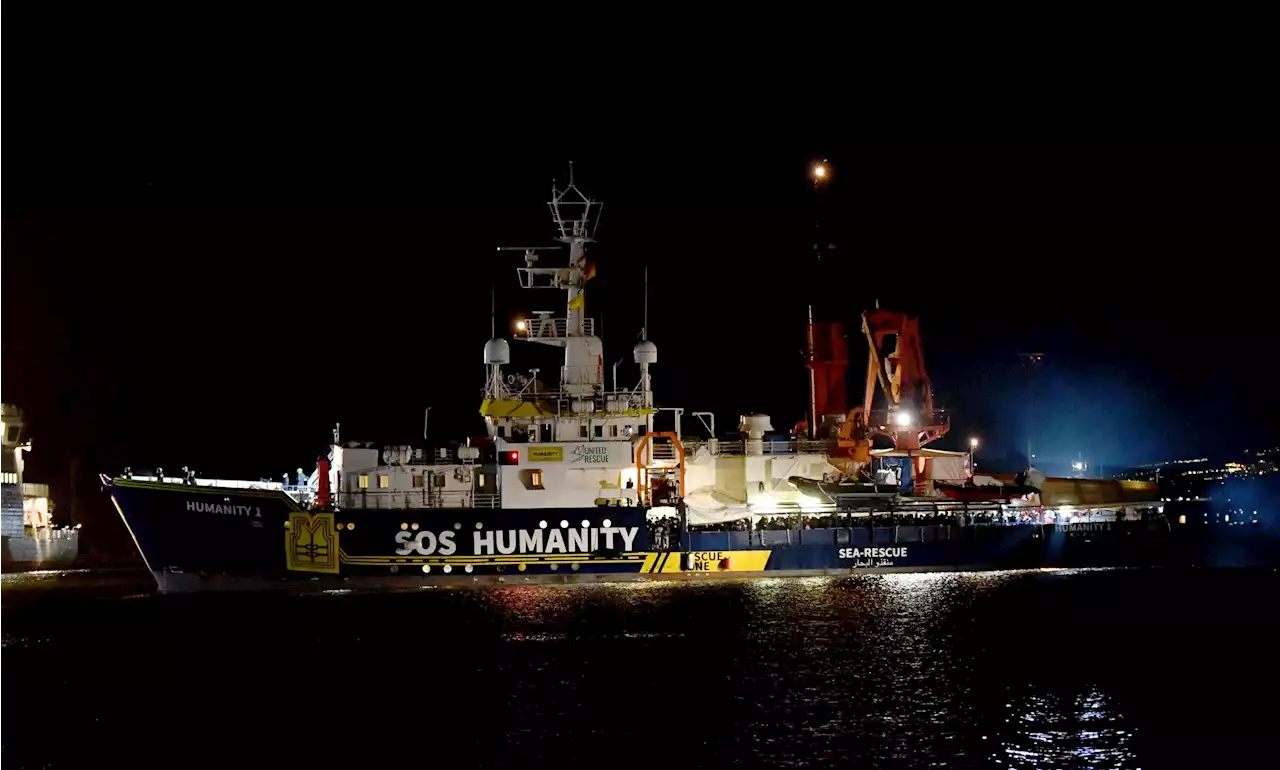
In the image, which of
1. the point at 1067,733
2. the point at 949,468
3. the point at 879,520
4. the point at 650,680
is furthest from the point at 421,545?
the point at 1067,733

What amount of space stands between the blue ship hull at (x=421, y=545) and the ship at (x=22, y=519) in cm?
2647

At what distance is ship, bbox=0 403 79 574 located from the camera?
68.4m

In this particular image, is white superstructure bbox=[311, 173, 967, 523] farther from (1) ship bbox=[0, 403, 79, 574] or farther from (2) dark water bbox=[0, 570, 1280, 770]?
(1) ship bbox=[0, 403, 79, 574]

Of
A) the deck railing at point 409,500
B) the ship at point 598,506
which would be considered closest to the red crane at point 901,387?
the ship at point 598,506

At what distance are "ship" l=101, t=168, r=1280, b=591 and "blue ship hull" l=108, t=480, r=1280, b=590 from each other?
49 millimetres

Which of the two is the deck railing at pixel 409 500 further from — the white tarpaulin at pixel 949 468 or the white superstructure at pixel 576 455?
the white tarpaulin at pixel 949 468

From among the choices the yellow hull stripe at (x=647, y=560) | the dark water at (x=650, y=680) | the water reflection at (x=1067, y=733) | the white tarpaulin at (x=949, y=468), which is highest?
the white tarpaulin at (x=949, y=468)

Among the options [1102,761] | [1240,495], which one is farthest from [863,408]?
[1240,495]

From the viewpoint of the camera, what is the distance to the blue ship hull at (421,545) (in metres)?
44.3

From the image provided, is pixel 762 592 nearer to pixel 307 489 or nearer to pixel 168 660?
pixel 307 489

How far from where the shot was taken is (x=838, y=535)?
47156 mm

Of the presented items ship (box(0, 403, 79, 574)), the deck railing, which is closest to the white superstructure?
the deck railing

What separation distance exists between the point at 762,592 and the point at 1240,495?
86777 millimetres

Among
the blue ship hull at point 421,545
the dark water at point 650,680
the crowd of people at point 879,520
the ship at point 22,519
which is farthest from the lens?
the ship at point 22,519
